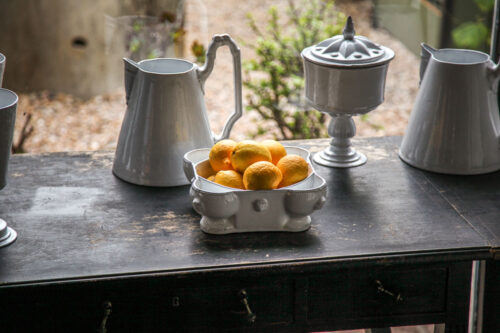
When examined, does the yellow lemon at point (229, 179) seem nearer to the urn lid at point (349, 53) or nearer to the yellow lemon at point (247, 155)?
the yellow lemon at point (247, 155)

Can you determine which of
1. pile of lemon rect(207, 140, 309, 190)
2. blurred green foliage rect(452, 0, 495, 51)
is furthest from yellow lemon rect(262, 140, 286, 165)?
blurred green foliage rect(452, 0, 495, 51)

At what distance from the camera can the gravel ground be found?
7.55 ft

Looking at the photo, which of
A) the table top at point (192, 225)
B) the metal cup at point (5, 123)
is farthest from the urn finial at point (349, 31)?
the metal cup at point (5, 123)

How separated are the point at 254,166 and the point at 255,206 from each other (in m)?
0.06

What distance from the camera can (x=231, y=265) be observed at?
0.97 meters

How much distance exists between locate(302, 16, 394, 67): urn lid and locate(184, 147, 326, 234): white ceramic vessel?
0.25m

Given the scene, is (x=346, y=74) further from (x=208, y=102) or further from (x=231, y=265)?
(x=208, y=102)

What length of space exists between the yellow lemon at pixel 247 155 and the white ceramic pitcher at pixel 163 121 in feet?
0.49

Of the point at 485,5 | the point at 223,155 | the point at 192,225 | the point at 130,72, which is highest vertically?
the point at 485,5

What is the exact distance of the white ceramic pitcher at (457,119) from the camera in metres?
1.22

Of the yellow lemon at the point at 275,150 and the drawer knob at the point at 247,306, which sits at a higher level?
the yellow lemon at the point at 275,150

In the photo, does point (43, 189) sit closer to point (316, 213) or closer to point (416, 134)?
point (316, 213)

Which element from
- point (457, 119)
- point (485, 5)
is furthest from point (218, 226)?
point (485, 5)

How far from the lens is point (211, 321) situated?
1.02 m
